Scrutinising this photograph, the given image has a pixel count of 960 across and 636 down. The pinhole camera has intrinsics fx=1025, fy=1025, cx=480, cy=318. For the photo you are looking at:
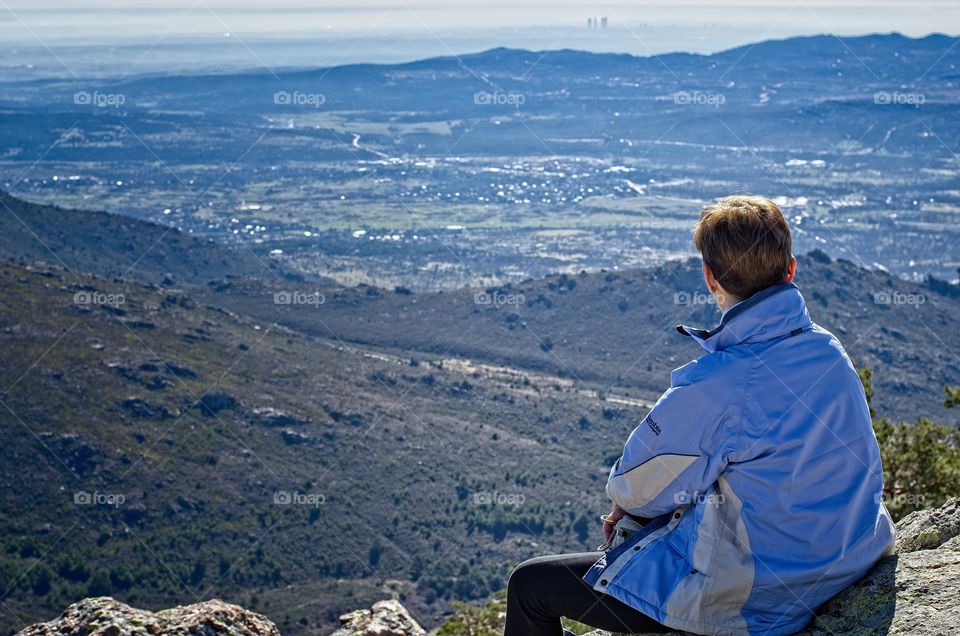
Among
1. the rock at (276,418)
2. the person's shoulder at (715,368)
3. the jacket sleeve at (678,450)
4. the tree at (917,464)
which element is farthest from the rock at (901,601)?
the rock at (276,418)

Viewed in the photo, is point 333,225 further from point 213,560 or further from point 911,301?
point 213,560

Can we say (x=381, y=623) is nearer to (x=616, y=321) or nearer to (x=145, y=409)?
(x=145, y=409)

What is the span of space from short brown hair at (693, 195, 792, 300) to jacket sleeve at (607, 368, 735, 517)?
0.52 m

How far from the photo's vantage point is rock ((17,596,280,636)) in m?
5.99

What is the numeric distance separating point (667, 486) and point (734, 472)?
0.91ft

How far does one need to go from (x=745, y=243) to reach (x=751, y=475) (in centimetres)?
94

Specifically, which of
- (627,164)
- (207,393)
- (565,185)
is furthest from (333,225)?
(207,393)

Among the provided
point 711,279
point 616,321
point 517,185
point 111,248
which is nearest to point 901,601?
point 711,279

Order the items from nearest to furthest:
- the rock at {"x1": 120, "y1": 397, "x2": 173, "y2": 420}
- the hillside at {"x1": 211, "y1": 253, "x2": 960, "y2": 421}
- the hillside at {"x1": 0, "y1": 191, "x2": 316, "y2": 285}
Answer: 1. the rock at {"x1": 120, "y1": 397, "x2": 173, "y2": 420}
2. the hillside at {"x1": 211, "y1": 253, "x2": 960, "y2": 421}
3. the hillside at {"x1": 0, "y1": 191, "x2": 316, "y2": 285}

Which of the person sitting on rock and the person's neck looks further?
the person's neck

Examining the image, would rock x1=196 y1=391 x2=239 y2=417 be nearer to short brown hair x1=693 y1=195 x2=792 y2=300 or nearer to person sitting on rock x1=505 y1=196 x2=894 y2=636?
person sitting on rock x1=505 y1=196 x2=894 y2=636

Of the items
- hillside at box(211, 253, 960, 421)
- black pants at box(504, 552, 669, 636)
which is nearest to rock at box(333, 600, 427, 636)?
black pants at box(504, 552, 669, 636)

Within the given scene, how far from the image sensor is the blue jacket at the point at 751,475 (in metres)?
4.05

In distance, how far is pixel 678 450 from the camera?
411cm
